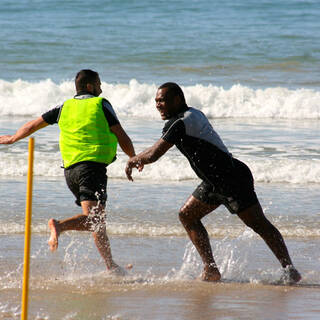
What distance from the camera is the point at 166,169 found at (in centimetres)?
995

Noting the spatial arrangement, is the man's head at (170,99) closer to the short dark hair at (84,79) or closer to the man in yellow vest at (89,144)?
the man in yellow vest at (89,144)

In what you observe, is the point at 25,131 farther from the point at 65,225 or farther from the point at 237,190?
the point at 237,190

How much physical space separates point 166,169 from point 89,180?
4345mm

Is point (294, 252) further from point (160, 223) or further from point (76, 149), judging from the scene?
point (76, 149)

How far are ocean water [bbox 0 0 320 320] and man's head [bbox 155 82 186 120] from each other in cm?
127

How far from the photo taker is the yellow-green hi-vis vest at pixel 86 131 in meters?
5.65

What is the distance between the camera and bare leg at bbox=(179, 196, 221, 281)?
582 cm

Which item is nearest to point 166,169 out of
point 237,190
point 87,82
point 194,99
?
point 87,82

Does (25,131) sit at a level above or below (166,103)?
below

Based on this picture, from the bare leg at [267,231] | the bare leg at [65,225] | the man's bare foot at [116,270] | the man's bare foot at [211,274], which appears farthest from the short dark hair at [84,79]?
the man's bare foot at [211,274]

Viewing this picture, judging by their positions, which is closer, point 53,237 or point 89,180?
point 53,237

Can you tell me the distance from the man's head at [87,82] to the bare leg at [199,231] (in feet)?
3.56

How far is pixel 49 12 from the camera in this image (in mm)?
31406

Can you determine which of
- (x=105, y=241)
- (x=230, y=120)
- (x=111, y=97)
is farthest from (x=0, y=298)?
(x=111, y=97)
